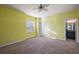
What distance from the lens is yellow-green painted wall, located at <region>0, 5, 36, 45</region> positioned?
15.4ft

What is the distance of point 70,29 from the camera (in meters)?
6.36

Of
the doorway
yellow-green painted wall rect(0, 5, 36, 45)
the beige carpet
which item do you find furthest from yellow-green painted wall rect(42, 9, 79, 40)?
the beige carpet

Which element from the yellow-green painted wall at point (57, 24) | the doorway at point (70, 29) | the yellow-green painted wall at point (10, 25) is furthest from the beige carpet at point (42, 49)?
the yellow-green painted wall at point (57, 24)

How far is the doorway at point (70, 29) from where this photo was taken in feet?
19.8

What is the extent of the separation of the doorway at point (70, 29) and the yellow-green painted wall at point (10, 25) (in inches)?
108

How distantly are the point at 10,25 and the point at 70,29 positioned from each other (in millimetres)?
3488

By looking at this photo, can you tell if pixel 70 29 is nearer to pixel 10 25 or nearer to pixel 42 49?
pixel 42 49

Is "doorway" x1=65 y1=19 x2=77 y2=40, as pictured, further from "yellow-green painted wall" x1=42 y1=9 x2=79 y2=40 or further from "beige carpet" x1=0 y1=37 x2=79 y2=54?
"beige carpet" x1=0 y1=37 x2=79 y2=54

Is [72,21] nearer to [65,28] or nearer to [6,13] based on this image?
[65,28]

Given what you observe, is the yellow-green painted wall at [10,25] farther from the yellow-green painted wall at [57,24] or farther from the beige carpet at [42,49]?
the yellow-green painted wall at [57,24]

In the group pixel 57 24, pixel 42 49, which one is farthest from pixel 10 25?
pixel 57 24

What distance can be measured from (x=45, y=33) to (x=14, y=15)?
9.07 ft
